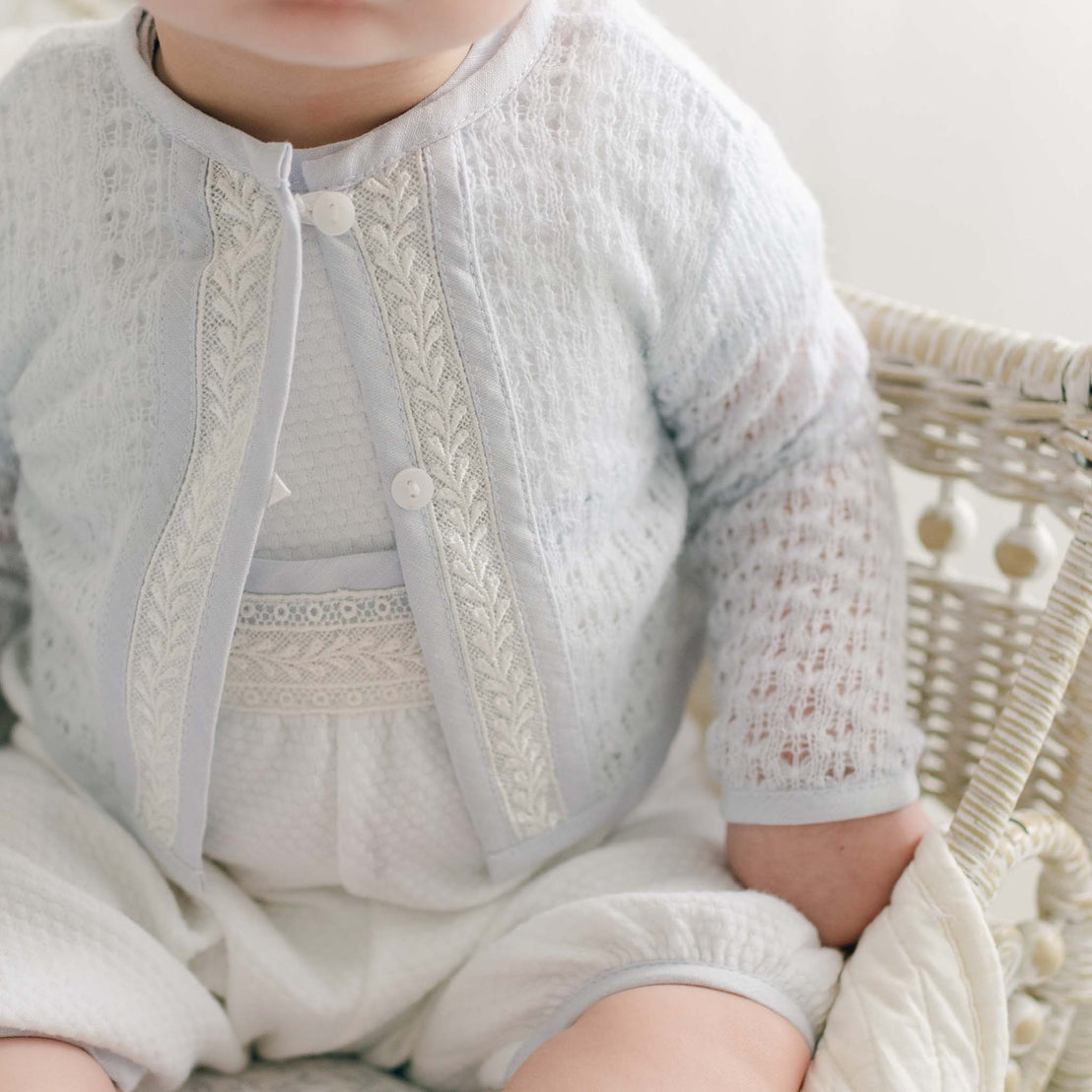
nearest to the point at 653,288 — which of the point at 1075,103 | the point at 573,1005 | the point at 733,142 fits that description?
the point at 733,142

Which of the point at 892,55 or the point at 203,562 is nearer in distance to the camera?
the point at 203,562

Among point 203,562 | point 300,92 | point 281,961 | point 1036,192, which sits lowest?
point 281,961

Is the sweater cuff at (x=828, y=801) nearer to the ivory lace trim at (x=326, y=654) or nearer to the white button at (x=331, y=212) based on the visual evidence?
the ivory lace trim at (x=326, y=654)

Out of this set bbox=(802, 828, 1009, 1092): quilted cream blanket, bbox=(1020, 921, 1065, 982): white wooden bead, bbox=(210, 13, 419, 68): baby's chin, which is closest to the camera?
bbox=(210, 13, 419, 68): baby's chin

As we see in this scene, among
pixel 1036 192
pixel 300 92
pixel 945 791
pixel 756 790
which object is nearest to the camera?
pixel 300 92

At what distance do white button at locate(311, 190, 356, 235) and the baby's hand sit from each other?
0.40 metres

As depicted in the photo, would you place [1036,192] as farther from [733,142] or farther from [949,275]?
[733,142]

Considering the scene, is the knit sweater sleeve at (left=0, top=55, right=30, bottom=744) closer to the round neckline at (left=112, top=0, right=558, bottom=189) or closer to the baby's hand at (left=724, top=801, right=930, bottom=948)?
the round neckline at (left=112, top=0, right=558, bottom=189)

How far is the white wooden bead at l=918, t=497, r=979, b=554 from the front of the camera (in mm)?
861

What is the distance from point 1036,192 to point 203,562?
77 cm

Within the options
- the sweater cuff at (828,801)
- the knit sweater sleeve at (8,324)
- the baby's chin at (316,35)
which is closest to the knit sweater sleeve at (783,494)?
the sweater cuff at (828,801)

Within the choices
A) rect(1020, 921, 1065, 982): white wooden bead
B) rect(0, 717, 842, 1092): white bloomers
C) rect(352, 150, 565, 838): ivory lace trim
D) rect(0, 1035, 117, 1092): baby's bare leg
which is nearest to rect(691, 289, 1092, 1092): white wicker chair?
rect(1020, 921, 1065, 982): white wooden bead

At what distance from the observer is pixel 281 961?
74cm

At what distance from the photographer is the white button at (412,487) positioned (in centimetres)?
65
